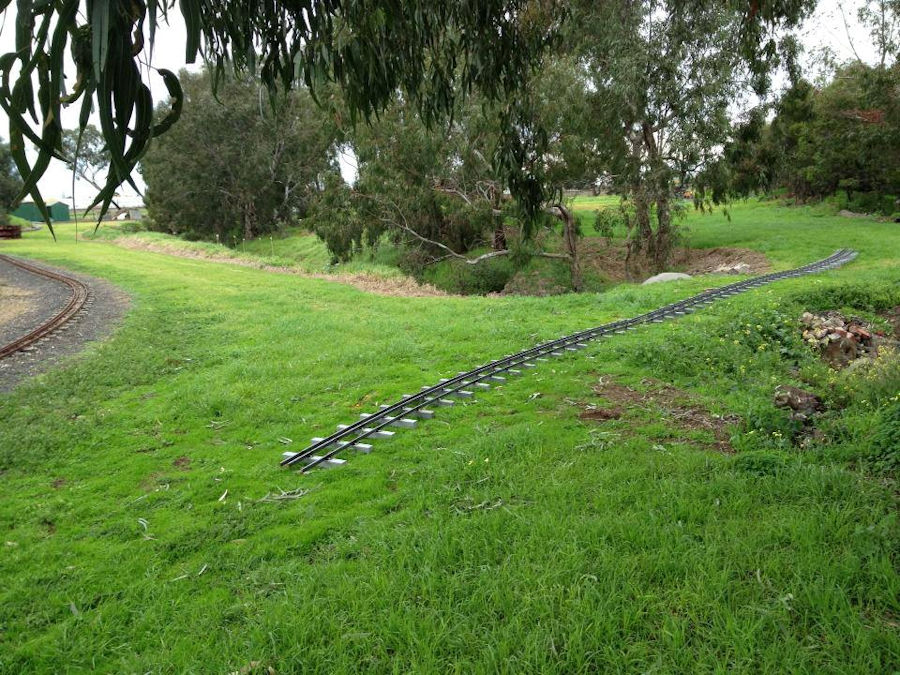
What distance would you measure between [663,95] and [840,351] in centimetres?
1362

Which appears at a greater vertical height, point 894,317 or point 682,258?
point 682,258

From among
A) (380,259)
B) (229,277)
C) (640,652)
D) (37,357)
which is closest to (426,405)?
(640,652)

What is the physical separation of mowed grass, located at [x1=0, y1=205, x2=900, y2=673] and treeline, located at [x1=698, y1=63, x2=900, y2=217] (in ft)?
56.4

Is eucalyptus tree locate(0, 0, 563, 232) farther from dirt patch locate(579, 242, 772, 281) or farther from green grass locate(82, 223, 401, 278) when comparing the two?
dirt patch locate(579, 242, 772, 281)

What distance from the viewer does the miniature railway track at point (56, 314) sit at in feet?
33.6

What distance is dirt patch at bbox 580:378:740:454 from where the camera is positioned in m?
5.91

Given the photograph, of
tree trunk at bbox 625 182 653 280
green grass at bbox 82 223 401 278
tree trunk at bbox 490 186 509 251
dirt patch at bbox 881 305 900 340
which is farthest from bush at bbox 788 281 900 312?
tree trunk at bbox 490 186 509 251

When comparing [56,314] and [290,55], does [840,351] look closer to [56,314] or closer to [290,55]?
[290,55]

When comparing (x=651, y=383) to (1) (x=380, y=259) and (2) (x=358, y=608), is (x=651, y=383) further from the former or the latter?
(1) (x=380, y=259)

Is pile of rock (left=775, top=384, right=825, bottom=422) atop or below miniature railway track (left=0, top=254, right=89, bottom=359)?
below

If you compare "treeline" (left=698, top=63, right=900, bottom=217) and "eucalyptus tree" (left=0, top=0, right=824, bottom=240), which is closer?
"eucalyptus tree" (left=0, top=0, right=824, bottom=240)

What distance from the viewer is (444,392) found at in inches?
294

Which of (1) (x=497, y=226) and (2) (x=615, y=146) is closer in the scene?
(2) (x=615, y=146)

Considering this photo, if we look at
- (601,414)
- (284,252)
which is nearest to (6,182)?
(284,252)
